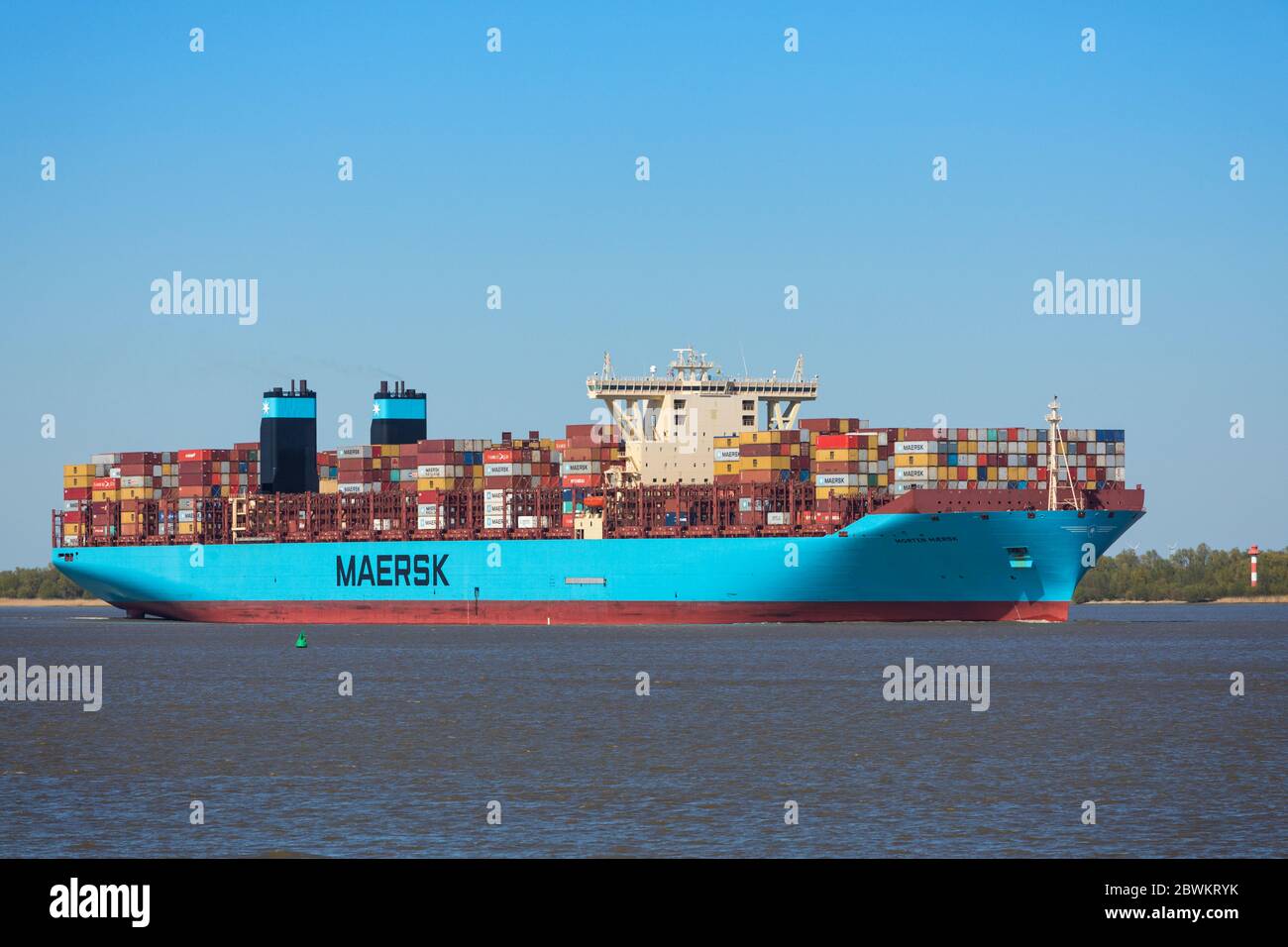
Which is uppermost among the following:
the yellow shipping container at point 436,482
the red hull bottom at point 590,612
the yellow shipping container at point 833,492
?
the yellow shipping container at point 436,482

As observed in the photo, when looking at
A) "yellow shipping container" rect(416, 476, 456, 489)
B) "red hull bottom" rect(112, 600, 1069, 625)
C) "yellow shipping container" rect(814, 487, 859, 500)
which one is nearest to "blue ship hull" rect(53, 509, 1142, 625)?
"red hull bottom" rect(112, 600, 1069, 625)

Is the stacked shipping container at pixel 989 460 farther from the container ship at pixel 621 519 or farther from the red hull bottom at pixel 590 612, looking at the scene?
the red hull bottom at pixel 590 612

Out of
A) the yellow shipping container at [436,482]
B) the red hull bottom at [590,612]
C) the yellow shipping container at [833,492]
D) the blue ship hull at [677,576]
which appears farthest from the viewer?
the yellow shipping container at [436,482]

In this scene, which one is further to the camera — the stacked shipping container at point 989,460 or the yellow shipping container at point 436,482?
the yellow shipping container at point 436,482

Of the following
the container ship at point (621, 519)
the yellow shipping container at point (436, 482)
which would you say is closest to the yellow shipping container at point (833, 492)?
the container ship at point (621, 519)

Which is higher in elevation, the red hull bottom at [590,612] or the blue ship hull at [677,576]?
the blue ship hull at [677,576]

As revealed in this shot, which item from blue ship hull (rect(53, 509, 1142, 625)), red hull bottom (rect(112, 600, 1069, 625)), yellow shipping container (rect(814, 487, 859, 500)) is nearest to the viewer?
blue ship hull (rect(53, 509, 1142, 625))

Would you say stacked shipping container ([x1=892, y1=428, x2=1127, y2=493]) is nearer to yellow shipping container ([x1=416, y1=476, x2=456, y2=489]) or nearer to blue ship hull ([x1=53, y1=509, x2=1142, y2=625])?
blue ship hull ([x1=53, y1=509, x2=1142, y2=625])
